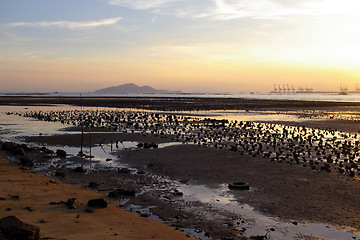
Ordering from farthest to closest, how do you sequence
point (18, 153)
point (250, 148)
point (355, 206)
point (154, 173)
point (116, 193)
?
point (250, 148) < point (18, 153) < point (154, 173) < point (116, 193) < point (355, 206)

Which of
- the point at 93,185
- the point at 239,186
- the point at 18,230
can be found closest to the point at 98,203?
the point at 93,185

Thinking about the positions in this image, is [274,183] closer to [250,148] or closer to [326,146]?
[250,148]

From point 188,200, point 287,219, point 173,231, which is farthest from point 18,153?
point 287,219

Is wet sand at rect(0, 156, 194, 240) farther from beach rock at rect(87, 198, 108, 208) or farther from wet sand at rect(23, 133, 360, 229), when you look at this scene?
wet sand at rect(23, 133, 360, 229)

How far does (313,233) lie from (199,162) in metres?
10.9

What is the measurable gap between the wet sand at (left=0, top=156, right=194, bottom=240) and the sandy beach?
0.20m

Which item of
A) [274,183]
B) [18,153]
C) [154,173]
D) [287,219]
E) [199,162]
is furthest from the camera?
[18,153]

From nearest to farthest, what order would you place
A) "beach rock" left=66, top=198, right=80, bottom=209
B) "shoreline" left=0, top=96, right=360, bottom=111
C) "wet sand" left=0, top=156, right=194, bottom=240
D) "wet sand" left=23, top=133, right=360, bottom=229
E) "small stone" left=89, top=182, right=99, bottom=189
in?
"wet sand" left=0, top=156, right=194, bottom=240 → "beach rock" left=66, top=198, right=80, bottom=209 → "wet sand" left=23, top=133, right=360, bottom=229 → "small stone" left=89, top=182, right=99, bottom=189 → "shoreline" left=0, top=96, right=360, bottom=111

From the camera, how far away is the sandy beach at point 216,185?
1180 centimetres

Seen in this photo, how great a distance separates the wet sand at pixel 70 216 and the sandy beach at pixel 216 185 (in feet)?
0.64

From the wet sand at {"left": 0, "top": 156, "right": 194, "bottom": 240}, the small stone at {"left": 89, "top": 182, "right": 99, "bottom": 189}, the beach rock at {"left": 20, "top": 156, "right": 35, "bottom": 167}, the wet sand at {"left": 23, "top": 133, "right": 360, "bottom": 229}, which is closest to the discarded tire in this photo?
the wet sand at {"left": 23, "top": 133, "right": 360, "bottom": 229}

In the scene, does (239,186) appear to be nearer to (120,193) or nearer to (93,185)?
Result: (120,193)

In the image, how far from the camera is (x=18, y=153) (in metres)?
23.0

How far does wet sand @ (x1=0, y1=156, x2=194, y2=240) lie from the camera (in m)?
9.97
